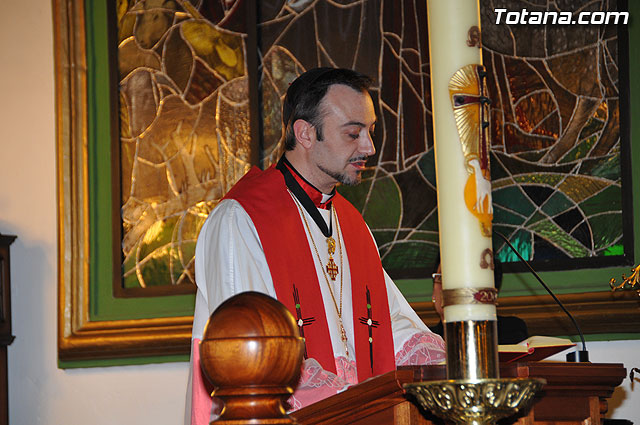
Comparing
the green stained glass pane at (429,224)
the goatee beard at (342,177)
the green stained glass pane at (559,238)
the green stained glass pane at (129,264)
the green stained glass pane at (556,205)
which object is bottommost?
the green stained glass pane at (129,264)

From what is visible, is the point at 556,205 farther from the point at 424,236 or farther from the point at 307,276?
the point at 307,276

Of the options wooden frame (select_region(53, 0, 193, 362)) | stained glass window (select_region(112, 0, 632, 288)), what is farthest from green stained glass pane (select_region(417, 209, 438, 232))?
wooden frame (select_region(53, 0, 193, 362))

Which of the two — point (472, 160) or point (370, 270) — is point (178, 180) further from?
point (472, 160)

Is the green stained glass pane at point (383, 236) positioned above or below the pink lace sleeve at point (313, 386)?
above

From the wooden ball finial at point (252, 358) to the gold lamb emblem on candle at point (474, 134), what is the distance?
1.15 feet

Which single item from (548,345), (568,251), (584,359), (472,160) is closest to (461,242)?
(472,160)

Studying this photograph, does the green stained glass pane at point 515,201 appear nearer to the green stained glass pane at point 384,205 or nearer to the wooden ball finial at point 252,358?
the green stained glass pane at point 384,205

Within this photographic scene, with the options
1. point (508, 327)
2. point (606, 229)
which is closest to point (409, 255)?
point (508, 327)

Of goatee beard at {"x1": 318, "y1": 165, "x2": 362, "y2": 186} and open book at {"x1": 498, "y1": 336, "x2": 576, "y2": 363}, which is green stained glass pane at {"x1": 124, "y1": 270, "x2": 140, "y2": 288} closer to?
goatee beard at {"x1": 318, "y1": 165, "x2": 362, "y2": 186}

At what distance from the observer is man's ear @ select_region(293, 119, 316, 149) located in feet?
11.9

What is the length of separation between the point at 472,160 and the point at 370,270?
8.34 ft

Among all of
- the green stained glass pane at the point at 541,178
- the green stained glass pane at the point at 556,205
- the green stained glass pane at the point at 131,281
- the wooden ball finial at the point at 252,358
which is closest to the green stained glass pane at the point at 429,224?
the green stained glass pane at the point at 541,178

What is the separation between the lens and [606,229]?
525cm

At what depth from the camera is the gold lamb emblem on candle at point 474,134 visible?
1.16 m
